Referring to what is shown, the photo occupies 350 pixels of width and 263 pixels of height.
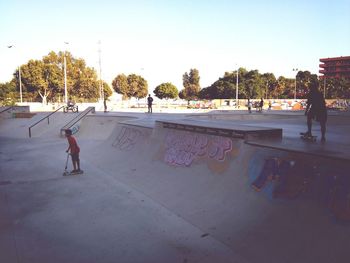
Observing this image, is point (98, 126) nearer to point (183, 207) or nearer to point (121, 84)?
point (183, 207)

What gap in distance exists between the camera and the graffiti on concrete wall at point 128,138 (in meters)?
13.1

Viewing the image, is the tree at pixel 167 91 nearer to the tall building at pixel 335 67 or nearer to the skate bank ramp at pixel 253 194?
the tall building at pixel 335 67

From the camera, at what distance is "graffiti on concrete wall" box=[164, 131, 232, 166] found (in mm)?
8088

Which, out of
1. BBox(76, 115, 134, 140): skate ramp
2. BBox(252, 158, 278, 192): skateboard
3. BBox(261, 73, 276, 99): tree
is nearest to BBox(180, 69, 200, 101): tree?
BBox(261, 73, 276, 99): tree

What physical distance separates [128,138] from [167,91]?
77.5 meters

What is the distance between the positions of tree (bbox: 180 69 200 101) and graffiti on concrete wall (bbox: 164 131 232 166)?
9166 centimetres

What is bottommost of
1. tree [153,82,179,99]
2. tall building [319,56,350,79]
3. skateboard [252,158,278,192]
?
skateboard [252,158,278,192]

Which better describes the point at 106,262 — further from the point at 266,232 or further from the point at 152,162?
the point at 152,162

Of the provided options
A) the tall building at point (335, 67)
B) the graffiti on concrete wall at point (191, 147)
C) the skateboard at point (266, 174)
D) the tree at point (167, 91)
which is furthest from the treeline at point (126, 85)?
the skateboard at point (266, 174)

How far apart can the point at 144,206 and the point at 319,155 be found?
14.7 feet

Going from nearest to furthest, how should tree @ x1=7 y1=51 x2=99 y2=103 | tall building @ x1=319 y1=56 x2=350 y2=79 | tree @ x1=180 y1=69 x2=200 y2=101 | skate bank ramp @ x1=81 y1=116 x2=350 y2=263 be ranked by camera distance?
1. skate bank ramp @ x1=81 y1=116 x2=350 y2=263
2. tree @ x1=7 y1=51 x2=99 y2=103
3. tree @ x1=180 y1=69 x2=200 y2=101
4. tall building @ x1=319 y1=56 x2=350 y2=79

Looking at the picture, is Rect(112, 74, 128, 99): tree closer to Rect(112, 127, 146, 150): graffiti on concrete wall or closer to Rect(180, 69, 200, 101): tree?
Rect(180, 69, 200, 101): tree

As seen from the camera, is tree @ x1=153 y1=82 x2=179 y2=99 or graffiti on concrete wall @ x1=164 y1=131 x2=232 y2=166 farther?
tree @ x1=153 y1=82 x2=179 y2=99

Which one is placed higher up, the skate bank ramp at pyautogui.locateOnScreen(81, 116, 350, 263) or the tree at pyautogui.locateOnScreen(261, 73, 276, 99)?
the tree at pyautogui.locateOnScreen(261, 73, 276, 99)
